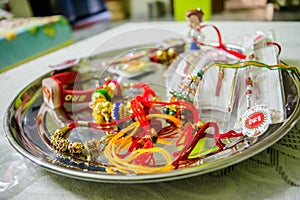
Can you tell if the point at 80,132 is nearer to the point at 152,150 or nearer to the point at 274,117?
the point at 152,150

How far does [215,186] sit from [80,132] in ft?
0.71

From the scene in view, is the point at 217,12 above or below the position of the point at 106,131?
below

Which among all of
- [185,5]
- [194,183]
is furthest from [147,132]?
[185,5]

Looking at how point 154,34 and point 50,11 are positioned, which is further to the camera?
point 50,11

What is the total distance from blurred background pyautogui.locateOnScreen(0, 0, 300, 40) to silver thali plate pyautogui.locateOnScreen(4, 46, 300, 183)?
1762 millimetres

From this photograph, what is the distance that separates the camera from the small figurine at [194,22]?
57 cm

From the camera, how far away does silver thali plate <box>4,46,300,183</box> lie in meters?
0.27

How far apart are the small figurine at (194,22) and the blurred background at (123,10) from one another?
1621 millimetres

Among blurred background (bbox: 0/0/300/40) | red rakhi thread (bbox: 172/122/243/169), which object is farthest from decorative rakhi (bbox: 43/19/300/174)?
blurred background (bbox: 0/0/300/40)

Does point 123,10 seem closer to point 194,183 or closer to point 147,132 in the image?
point 147,132

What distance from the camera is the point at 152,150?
0.35 meters

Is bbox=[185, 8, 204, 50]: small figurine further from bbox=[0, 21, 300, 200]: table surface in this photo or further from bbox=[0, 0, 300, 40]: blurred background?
bbox=[0, 0, 300, 40]: blurred background

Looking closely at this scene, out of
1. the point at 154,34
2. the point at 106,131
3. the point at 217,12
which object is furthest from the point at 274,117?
Result: the point at 217,12

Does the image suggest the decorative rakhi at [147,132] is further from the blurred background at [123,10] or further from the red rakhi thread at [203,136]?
the blurred background at [123,10]
